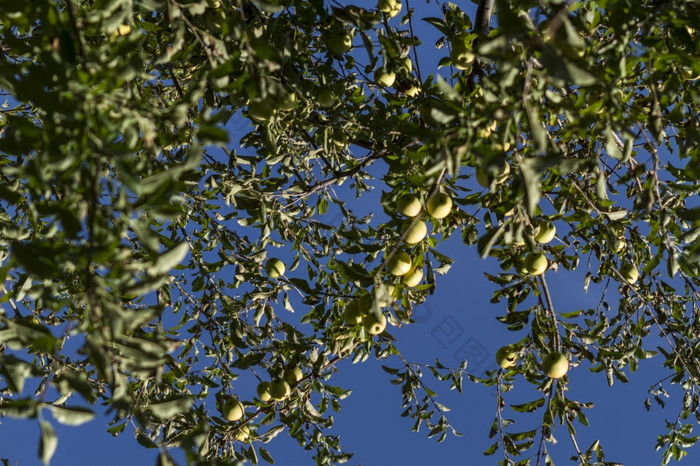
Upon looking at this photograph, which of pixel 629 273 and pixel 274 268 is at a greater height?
pixel 274 268

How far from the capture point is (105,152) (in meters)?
1.33

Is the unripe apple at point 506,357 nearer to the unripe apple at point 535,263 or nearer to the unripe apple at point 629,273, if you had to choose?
the unripe apple at point 535,263

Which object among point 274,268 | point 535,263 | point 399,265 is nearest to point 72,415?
point 399,265

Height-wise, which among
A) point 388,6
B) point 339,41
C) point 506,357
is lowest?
point 506,357

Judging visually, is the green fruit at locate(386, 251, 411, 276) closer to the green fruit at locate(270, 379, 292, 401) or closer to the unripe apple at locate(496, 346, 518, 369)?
the unripe apple at locate(496, 346, 518, 369)

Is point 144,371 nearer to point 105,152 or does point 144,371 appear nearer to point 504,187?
point 105,152

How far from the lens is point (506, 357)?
308 cm

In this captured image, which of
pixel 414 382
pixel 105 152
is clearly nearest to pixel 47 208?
pixel 105 152

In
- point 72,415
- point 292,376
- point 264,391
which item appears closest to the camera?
point 72,415

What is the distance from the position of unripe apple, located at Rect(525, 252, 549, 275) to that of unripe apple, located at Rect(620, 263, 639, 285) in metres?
1.10

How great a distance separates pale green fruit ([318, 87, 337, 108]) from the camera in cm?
292

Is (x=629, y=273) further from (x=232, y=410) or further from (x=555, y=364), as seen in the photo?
(x=232, y=410)

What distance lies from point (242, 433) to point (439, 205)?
190 centimetres

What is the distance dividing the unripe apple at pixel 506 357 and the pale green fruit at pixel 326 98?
158cm
